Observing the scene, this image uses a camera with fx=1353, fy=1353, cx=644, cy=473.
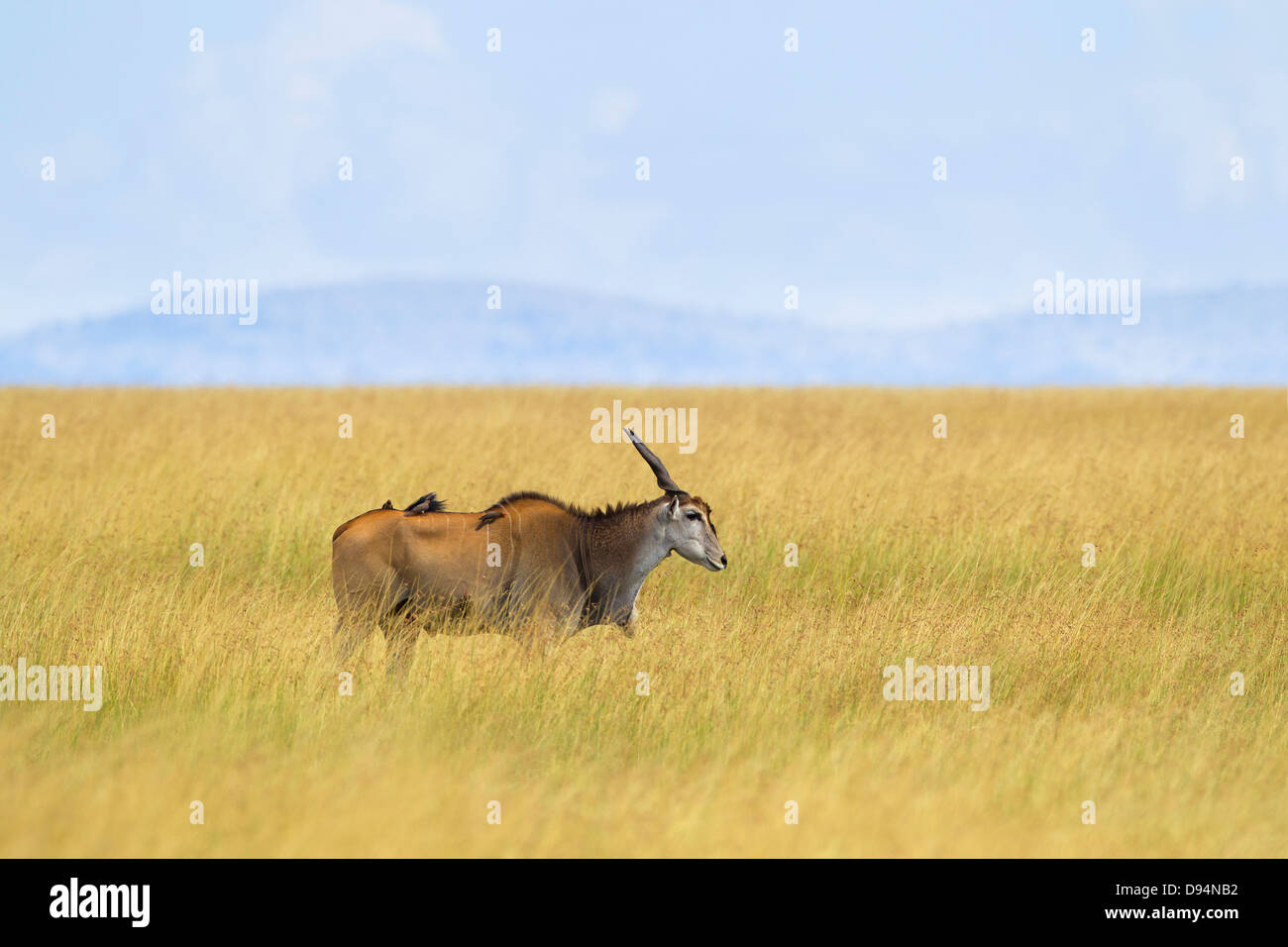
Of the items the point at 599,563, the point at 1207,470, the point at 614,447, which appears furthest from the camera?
the point at 614,447

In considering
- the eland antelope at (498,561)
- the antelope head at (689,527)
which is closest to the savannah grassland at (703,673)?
the eland antelope at (498,561)

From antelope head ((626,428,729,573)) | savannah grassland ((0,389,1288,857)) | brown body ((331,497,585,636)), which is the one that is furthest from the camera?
antelope head ((626,428,729,573))

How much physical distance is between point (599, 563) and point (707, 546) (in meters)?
0.71

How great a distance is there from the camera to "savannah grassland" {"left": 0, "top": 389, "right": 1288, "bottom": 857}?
559cm

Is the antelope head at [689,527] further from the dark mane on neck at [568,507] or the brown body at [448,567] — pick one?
the brown body at [448,567]

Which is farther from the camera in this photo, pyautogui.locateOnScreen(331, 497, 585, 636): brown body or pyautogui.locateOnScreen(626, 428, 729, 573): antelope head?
pyautogui.locateOnScreen(626, 428, 729, 573): antelope head

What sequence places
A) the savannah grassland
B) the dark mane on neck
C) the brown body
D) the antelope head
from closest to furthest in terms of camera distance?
the savannah grassland
the brown body
the antelope head
the dark mane on neck

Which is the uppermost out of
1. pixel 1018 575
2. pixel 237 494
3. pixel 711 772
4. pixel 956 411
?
pixel 956 411

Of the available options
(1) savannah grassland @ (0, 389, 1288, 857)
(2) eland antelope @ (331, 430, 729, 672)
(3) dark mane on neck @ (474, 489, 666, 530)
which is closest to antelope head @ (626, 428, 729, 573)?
(2) eland antelope @ (331, 430, 729, 672)

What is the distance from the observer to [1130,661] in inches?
341

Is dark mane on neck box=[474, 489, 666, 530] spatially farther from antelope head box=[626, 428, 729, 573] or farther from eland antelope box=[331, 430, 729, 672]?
antelope head box=[626, 428, 729, 573]

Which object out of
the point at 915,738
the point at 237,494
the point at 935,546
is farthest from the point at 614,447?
the point at 915,738

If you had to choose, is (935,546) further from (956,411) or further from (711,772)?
(956,411)

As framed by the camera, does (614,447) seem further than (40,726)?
Yes
